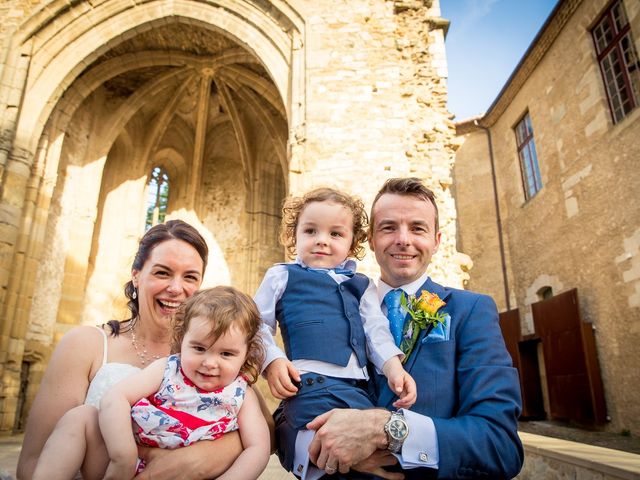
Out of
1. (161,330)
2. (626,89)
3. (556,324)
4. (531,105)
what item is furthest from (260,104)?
(161,330)

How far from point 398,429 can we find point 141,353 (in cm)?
123

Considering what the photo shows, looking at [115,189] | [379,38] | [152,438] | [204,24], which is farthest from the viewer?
[115,189]

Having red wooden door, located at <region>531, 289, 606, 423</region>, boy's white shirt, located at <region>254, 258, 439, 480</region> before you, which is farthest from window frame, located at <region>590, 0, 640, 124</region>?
boy's white shirt, located at <region>254, 258, 439, 480</region>

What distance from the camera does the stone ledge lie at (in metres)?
2.26

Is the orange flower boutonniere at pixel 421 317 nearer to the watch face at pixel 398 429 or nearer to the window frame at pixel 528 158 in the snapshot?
the watch face at pixel 398 429

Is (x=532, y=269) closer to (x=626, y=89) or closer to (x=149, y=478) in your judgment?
(x=626, y=89)

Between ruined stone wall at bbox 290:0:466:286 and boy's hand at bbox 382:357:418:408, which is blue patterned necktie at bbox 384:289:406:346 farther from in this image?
ruined stone wall at bbox 290:0:466:286

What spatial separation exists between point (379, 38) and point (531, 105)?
6.81 metres

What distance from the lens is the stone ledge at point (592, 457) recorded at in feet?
7.43

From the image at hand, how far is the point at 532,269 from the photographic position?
39.9 ft

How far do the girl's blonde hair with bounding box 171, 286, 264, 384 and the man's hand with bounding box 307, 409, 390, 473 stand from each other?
1.33ft

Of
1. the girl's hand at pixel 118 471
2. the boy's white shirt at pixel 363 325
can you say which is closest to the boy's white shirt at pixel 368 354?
the boy's white shirt at pixel 363 325

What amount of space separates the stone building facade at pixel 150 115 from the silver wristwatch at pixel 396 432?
4.78 meters

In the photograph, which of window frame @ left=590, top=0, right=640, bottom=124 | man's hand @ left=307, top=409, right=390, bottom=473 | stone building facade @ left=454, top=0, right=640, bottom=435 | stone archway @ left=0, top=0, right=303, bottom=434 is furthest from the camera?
window frame @ left=590, top=0, right=640, bottom=124
